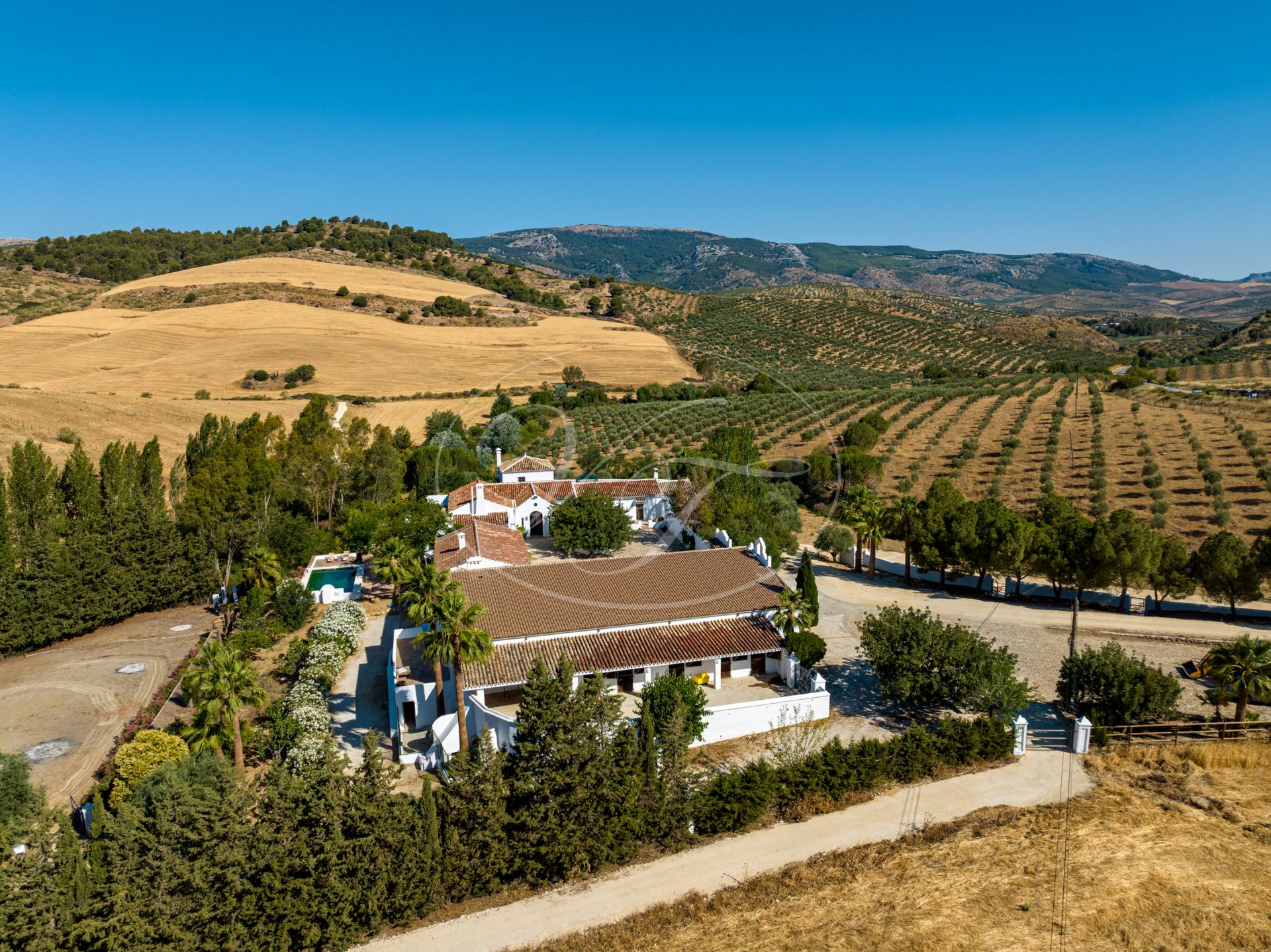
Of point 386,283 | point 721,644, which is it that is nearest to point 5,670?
point 721,644

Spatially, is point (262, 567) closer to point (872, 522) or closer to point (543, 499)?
point (543, 499)

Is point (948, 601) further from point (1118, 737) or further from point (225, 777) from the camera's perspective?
point (225, 777)

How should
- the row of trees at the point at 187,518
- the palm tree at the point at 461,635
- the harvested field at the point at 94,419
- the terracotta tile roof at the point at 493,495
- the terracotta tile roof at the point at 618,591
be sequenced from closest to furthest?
1. the palm tree at the point at 461,635
2. the terracotta tile roof at the point at 618,591
3. the row of trees at the point at 187,518
4. the terracotta tile roof at the point at 493,495
5. the harvested field at the point at 94,419

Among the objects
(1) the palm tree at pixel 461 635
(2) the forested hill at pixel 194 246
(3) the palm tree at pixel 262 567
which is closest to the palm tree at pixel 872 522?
(1) the palm tree at pixel 461 635

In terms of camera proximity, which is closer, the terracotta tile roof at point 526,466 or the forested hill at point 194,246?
the terracotta tile roof at point 526,466

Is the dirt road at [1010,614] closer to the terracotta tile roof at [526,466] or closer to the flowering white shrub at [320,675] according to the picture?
the flowering white shrub at [320,675]

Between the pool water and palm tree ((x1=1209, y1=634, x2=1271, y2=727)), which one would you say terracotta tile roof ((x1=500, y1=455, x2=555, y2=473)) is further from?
palm tree ((x1=1209, y1=634, x2=1271, y2=727))
